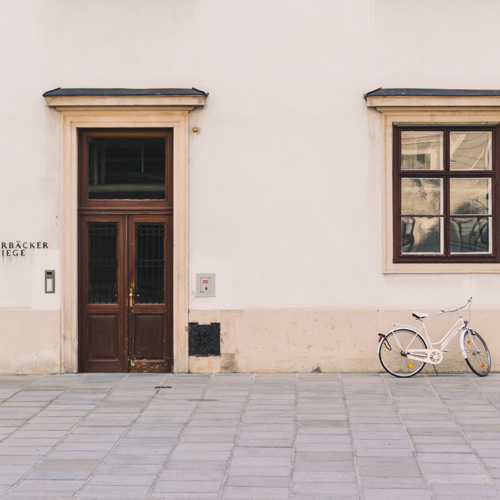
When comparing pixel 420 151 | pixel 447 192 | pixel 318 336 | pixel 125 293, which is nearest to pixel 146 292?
pixel 125 293

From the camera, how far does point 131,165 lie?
11.7 meters

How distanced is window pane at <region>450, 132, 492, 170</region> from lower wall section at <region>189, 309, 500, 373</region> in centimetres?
193

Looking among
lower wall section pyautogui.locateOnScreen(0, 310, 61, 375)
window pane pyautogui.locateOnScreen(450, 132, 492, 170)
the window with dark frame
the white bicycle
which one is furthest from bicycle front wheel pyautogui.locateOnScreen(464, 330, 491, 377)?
lower wall section pyautogui.locateOnScreen(0, 310, 61, 375)

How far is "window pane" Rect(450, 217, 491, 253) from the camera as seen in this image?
11547 mm

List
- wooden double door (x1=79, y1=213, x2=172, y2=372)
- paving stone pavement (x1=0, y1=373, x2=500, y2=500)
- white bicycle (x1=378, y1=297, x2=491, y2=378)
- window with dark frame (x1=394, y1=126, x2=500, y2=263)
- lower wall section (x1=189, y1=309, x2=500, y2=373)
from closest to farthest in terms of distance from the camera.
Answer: paving stone pavement (x1=0, y1=373, x2=500, y2=500) < white bicycle (x1=378, y1=297, x2=491, y2=378) < lower wall section (x1=189, y1=309, x2=500, y2=373) < window with dark frame (x1=394, y1=126, x2=500, y2=263) < wooden double door (x1=79, y1=213, x2=172, y2=372)

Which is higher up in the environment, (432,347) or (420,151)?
(420,151)

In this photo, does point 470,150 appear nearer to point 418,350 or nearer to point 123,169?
point 418,350

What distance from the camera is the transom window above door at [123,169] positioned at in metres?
11.7

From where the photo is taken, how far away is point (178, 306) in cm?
1145

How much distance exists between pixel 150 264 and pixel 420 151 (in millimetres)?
3858

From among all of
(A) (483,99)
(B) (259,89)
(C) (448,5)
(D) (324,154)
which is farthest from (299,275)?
(C) (448,5)

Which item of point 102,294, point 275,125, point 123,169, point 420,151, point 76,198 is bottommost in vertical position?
point 102,294

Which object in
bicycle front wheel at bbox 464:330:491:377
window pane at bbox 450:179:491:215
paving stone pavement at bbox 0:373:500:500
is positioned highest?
window pane at bbox 450:179:491:215

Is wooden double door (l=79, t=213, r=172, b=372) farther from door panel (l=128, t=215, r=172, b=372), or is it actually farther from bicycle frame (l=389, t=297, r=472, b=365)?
bicycle frame (l=389, t=297, r=472, b=365)
